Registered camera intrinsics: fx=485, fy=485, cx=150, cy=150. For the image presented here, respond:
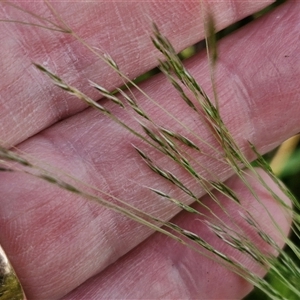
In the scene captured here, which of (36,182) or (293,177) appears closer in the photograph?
(36,182)

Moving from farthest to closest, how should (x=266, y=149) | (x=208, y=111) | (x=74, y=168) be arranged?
(x=266, y=149) < (x=74, y=168) < (x=208, y=111)

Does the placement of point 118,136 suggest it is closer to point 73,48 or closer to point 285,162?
point 73,48

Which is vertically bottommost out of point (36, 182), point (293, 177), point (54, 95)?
point (293, 177)

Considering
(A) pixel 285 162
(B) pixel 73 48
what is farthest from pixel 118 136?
(A) pixel 285 162

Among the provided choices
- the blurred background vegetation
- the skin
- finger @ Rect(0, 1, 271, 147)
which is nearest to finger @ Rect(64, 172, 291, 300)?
the skin

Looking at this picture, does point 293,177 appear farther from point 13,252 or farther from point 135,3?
point 13,252

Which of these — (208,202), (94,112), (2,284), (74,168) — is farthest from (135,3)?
(2,284)

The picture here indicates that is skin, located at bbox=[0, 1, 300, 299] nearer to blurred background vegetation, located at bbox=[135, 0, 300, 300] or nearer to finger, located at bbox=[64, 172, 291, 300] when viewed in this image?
finger, located at bbox=[64, 172, 291, 300]

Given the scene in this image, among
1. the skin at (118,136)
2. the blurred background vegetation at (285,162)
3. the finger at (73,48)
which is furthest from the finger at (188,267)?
the finger at (73,48)
